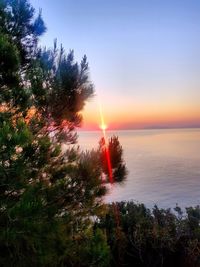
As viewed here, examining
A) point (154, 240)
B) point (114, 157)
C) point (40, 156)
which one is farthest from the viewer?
point (154, 240)

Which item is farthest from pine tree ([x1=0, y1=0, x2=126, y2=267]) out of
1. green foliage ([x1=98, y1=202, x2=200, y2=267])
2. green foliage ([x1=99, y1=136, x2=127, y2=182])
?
green foliage ([x1=98, y1=202, x2=200, y2=267])

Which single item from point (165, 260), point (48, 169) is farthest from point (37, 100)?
point (165, 260)

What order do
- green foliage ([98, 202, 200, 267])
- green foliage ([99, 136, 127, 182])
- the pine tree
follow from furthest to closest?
green foliage ([98, 202, 200, 267]), green foliage ([99, 136, 127, 182]), the pine tree

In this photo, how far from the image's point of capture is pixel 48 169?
7945 millimetres

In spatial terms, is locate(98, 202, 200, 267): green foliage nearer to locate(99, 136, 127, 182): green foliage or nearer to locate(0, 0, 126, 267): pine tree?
locate(0, 0, 126, 267): pine tree

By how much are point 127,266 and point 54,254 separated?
13.4 ft

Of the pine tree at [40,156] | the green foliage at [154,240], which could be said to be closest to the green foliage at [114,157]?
the pine tree at [40,156]

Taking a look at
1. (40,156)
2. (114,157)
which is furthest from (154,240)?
(40,156)

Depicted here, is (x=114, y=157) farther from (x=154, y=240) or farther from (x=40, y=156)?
(x=154, y=240)

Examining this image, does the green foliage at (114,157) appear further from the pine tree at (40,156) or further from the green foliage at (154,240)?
the green foliage at (154,240)

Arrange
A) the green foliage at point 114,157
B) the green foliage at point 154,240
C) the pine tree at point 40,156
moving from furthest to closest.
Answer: the green foliage at point 154,240
the green foliage at point 114,157
the pine tree at point 40,156

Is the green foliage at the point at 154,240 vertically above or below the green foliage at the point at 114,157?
below

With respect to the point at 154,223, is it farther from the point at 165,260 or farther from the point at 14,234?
the point at 14,234

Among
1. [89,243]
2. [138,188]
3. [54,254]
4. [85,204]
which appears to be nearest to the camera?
[54,254]
